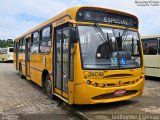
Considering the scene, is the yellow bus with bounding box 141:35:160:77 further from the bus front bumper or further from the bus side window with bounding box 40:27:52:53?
the bus front bumper

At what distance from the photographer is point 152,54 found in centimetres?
1482

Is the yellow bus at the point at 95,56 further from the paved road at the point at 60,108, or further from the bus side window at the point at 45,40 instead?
the bus side window at the point at 45,40

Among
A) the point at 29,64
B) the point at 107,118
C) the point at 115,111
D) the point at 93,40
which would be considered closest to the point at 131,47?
the point at 93,40

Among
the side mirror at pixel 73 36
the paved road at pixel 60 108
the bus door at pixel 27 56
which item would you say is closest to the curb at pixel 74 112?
the paved road at pixel 60 108

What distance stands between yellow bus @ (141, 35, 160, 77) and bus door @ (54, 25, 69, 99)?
24.0 ft

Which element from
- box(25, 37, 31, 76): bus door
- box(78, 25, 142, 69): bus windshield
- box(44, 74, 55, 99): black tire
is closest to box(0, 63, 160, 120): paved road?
box(44, 74, 55, 99): black tire

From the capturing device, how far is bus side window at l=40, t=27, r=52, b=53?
956 centimetres

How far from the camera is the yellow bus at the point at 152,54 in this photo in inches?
567

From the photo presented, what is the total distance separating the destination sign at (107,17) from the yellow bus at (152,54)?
6.42m

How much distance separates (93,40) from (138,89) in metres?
2.13

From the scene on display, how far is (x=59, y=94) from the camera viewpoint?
334 inches

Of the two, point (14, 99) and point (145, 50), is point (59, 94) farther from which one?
point (145, 50)

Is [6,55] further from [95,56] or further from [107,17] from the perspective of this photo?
[95,56]

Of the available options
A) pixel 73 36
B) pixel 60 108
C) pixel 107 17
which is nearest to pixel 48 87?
pixel 60 108
